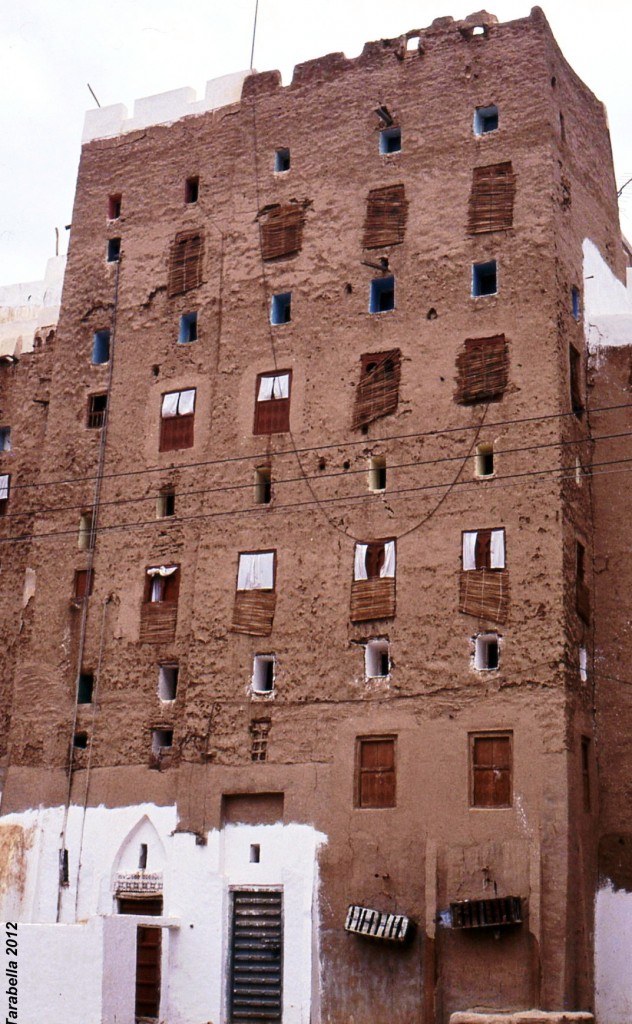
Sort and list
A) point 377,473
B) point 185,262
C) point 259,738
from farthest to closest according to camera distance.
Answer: point 185,262 < point 377,473 < point 259,738

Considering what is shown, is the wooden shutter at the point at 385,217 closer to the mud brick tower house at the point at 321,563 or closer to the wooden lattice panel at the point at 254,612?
the mud brick tower house at the point at 321,563

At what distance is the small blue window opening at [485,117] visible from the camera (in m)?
38.2

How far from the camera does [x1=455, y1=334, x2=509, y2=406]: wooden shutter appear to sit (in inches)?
1403

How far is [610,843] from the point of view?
111 feet

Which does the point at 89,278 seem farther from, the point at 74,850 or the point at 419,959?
the point at 419,959

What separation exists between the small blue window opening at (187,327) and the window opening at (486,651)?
39.7 ft

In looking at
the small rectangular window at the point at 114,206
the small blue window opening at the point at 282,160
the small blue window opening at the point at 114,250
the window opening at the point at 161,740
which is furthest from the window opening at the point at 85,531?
the small blue window opening at the point at 282,160

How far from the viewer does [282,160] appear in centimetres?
4081

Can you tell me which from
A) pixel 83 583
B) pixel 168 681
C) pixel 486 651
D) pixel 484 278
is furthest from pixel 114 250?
pixel 486 651

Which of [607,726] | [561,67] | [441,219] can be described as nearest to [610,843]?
[607,726]

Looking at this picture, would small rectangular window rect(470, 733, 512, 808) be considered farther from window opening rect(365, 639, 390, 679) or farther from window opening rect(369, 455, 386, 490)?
window opening rect(369, 455, 386, 490)

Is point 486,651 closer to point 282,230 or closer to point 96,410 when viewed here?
point 282,230

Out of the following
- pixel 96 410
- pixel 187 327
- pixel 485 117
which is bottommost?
pixel 96 410

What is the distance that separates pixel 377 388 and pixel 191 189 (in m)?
9.29
